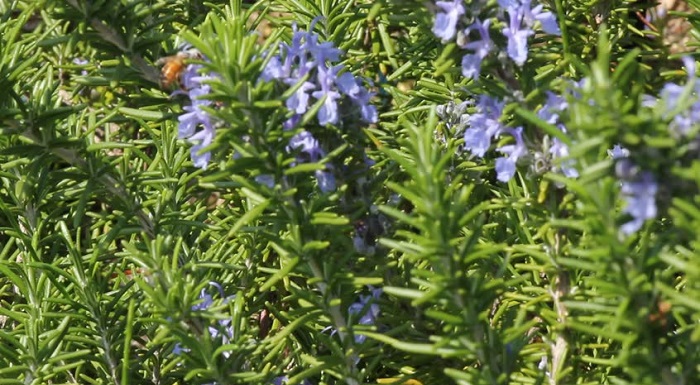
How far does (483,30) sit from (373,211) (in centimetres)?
36

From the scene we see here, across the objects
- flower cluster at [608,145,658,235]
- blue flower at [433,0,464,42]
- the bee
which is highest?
blue flower at [433,0,464,42]

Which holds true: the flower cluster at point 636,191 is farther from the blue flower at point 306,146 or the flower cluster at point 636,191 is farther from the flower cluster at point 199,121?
the flower cluster at point 199,121

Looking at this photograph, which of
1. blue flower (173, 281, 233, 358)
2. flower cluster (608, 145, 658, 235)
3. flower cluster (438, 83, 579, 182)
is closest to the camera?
flower cluster (608, 145, 658, 235)

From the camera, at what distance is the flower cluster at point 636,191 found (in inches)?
43.6

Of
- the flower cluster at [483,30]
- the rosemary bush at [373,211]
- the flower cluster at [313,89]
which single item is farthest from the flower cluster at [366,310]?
the flower cluster at [483,30]

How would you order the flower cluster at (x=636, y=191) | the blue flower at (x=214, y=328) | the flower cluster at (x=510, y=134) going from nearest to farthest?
the flower cluster at (x=636, y=191) → the flower cluster at (x=510, y=134) → the blue flower at (x=214, y=328)

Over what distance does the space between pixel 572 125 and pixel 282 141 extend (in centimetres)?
46

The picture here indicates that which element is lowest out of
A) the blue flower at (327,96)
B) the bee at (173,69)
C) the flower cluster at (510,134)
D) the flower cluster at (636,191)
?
the flower cluster at (510,134)

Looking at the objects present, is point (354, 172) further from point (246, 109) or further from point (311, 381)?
point (311, 381)

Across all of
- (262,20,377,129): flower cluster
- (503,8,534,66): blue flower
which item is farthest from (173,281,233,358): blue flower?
(503,8,534,66): blue flower

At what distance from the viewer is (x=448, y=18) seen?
142 cm

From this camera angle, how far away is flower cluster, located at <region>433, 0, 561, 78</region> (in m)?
1.41

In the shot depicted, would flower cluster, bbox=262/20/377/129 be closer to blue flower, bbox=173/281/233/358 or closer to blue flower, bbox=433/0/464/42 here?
blue flower, bbox=433/0/464/42

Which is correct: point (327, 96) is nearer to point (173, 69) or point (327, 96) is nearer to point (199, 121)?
point (199, 121)
